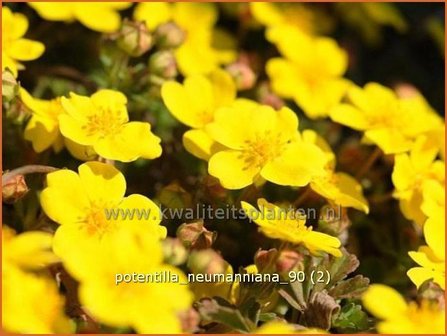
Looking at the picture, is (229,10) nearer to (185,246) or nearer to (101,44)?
(101,44)

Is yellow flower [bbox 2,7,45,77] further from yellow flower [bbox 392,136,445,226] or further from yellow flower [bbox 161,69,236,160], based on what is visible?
yellow flower [bbox 392,136,445,226]

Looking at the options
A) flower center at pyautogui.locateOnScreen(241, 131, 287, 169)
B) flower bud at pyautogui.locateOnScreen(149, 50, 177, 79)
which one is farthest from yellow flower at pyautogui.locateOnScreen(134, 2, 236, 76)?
flower center at pyautogui.locateOnScreen(241, 131, 287, 169)

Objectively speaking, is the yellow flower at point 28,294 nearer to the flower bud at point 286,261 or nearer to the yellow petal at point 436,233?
the flower bud at point 286,261

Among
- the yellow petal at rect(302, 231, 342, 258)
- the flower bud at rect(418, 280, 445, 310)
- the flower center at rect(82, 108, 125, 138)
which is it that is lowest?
the flower center at rect(82, 108, 125, 138)

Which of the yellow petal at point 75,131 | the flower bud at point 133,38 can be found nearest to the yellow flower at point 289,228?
the yellow petal at point 75,131

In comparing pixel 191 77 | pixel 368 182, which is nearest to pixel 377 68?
pixel 368 182

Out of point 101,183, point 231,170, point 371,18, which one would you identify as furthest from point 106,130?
point 371,18

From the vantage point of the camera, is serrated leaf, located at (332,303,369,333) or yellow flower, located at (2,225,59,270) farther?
serrated leaf, located at (332,303,369,333)
